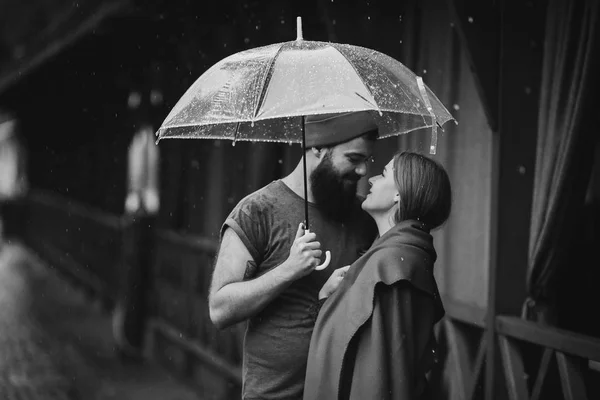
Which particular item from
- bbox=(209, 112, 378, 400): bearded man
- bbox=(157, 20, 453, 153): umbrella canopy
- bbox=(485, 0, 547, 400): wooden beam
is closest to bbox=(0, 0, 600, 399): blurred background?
bbox=(485, 0, 547, 400): wooden beam

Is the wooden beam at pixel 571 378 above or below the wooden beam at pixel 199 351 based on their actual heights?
above

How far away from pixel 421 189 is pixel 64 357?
7.57 m

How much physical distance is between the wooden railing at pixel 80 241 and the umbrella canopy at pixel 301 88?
7.58 metres

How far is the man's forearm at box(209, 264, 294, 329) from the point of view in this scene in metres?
2.87

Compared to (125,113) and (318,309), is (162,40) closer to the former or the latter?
(125,113)

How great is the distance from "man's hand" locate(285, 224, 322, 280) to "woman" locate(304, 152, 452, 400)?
0.14 meters

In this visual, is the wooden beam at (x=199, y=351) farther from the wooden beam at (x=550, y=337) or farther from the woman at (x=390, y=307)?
the woman at (x=390, y=307)

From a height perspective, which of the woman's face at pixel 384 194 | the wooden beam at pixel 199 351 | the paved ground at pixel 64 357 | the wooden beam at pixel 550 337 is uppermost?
the woman's face at pixel 384 194

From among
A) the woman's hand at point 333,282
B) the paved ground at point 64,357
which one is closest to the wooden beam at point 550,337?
the woman's hand at point 333,282

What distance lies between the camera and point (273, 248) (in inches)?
120

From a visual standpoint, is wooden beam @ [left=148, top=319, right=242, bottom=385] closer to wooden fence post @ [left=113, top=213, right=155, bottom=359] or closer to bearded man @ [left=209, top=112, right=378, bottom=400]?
wooden fence post @ [left=113, top=213, right=155, bottom=359]

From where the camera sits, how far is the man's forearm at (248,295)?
9.41 ft

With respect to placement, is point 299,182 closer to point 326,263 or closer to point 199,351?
point 326,263

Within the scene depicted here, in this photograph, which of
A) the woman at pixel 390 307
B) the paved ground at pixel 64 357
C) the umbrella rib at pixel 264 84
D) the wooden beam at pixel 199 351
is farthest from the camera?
the paved ground at pixel 64 357
